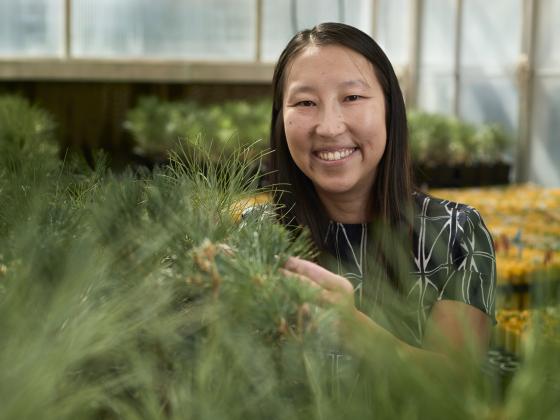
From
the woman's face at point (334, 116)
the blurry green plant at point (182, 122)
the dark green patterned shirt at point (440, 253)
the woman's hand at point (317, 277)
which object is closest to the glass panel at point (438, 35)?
the blurry green plant at point (182, 122)

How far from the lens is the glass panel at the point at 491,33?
11102mm

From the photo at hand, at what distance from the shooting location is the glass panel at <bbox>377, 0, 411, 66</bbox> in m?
13.5

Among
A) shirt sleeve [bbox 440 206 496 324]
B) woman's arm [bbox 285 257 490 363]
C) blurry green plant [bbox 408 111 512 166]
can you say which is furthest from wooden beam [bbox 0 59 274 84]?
woman's arm [bbox 285 257 490 363]

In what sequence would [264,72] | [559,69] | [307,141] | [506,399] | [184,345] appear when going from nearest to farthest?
[506,399]
[184,345]
[307,141]
[559,69]
[264,72]

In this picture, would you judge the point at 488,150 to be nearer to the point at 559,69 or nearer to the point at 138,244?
the point at 559,69

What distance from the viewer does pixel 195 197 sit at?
99 cm

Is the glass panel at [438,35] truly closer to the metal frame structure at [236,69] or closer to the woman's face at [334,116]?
the metal frame structure at [236,69]

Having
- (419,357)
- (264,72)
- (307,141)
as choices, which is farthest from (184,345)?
(264,72)

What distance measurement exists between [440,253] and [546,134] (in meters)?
9.12

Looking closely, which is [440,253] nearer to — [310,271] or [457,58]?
[310,271]

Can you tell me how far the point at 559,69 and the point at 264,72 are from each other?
14.0 feet

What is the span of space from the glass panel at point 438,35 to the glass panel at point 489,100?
57cm

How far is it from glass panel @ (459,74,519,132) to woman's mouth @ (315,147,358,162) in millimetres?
9818

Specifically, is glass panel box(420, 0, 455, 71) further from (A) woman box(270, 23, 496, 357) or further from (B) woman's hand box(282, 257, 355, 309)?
(B) woman's hand box(282, 257, 355, 309)
